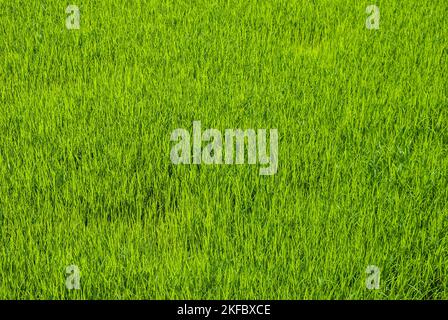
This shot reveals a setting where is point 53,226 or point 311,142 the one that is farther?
point 311,142

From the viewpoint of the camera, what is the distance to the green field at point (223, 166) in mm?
2102

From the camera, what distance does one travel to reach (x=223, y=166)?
2.65 metres

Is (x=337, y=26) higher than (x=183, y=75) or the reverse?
higher

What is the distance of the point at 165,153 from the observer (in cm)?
278

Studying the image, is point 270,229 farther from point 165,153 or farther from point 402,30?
point 402,30

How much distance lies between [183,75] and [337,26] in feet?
5.14

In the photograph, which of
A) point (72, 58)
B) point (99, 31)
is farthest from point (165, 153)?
point (99, 31)

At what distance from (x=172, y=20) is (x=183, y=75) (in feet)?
3.71

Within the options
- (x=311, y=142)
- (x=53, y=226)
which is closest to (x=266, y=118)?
(x=311, y=142)

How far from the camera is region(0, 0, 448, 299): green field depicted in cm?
210

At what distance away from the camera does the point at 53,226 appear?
2381 millimetres

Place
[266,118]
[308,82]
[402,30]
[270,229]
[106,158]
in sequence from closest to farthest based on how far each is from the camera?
1. [270,229]
2. [106,158]
3. [266,118]
4. [308,82]
5. [402,30]
